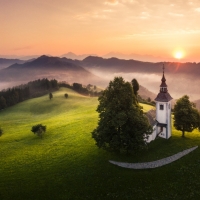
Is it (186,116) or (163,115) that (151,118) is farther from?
(186,116)

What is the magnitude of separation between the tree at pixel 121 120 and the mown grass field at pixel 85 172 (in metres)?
4.91

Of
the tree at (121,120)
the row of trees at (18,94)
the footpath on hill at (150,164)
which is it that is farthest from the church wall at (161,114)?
the row of trees at (18,94)

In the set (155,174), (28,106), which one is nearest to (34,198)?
(155,174)

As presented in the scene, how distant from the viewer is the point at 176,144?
192 feet

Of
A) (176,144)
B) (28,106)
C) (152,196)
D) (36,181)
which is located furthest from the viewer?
(28,106)

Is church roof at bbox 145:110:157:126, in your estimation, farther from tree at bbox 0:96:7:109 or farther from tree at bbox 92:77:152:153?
Result: tree at bbox 0:96:7:109

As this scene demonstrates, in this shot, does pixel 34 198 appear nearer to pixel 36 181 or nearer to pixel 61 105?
pixel 36 181

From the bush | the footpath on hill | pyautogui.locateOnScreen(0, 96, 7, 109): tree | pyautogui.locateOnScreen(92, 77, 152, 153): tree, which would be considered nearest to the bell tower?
the footpath on hill

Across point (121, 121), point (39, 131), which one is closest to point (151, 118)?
point (121, 121)

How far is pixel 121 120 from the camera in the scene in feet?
153

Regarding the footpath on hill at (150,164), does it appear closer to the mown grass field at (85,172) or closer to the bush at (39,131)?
the mown grass field at (85,172)

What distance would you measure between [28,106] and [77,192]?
11278 cm

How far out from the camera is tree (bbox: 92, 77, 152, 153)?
156ft

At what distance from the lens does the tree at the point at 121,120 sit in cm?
4753
